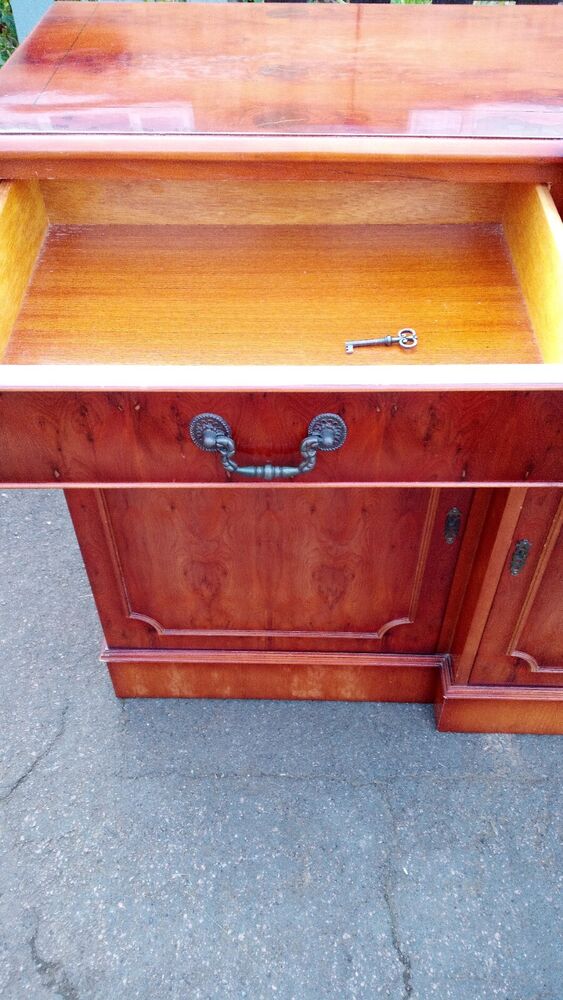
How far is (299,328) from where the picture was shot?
1.20 meters

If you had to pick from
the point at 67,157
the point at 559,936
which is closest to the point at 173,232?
the point at 67,157

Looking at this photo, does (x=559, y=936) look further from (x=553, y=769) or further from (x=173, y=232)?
(x=173, y=232)

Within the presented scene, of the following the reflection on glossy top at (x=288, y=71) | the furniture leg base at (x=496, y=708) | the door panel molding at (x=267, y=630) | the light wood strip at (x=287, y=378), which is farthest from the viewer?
the furniture leg base at (x=496, y=708)

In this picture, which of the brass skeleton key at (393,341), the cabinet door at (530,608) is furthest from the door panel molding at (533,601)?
the brass skeleton key at (393,341)

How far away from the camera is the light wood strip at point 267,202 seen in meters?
1.35

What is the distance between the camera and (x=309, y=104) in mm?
1268

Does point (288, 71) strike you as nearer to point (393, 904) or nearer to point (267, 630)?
point (267, 630)

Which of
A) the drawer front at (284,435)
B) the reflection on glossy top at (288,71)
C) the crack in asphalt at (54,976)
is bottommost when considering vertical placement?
the crack in asphalt at (54,976)

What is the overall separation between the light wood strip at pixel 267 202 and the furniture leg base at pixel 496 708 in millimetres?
942

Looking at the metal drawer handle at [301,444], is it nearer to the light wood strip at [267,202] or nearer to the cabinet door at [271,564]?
the cabinet door at [271,564]

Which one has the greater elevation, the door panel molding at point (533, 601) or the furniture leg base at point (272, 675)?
the door panel molding at point (533, 601)

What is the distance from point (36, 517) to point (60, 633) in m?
0.46

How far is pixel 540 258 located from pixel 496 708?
3.24ft

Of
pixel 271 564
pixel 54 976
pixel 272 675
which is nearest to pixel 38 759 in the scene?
pixel 54 976
